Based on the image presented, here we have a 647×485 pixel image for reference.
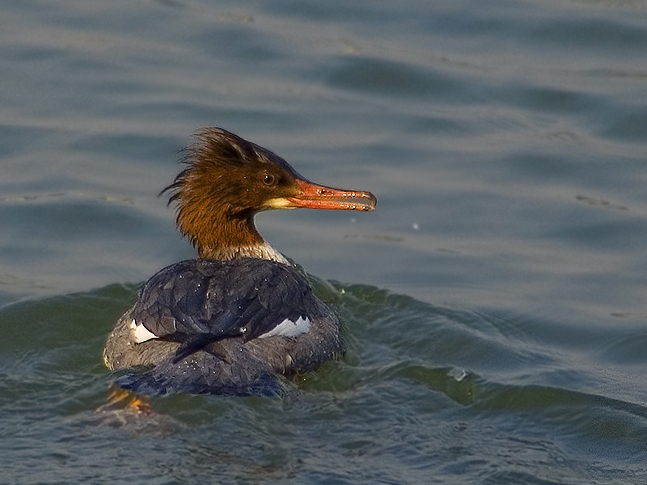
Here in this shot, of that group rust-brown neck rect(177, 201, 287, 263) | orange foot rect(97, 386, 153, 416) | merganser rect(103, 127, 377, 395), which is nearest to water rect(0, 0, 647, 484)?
orange foot rect(97, 386, 153, 416)

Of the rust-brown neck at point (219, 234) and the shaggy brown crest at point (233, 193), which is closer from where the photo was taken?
the shaggy brown crest at point (233, 193)

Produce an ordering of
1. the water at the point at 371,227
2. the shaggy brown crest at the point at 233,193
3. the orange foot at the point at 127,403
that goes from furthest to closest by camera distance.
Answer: the shaggy brown crest at the point at 233,193 < the orange foot at the point at 127,403 < the water at the point at 371,227

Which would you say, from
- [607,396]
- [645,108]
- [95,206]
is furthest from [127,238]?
[645,108]

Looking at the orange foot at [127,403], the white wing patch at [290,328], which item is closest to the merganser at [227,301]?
the white wing patch at [290,328]

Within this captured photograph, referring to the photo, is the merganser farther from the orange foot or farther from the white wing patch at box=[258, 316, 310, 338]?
the orange foot

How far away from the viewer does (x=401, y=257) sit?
1026 cm

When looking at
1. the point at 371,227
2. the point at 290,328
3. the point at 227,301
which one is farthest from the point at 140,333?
the point at 371,227

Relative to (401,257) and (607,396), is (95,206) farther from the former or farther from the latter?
(607,396)

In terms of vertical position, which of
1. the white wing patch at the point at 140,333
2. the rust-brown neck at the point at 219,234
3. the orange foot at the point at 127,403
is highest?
the rust-brown neck at the point at 219,234

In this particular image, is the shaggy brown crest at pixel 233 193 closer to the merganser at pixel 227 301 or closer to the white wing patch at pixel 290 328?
the merganser at pixel 227 301

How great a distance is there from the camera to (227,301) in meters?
7.95

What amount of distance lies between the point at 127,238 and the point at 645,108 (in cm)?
482

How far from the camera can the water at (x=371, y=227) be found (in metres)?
7.23

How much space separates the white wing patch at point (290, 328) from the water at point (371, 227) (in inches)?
11.2
